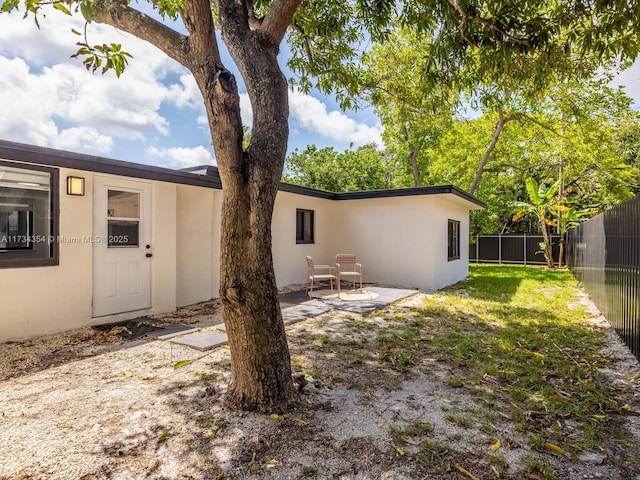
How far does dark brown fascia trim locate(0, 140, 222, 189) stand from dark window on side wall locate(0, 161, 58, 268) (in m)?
0.22

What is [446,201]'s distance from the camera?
11.2m

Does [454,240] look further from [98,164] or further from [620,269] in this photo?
[98,164]

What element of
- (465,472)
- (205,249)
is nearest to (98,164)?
(205,249)

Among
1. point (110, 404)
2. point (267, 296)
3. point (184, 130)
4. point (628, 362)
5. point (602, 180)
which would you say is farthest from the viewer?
point (184, 130)

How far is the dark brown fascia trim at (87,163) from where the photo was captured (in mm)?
4840

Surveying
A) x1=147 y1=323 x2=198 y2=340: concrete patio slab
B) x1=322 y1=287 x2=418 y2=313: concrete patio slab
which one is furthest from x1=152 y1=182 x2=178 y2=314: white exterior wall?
x1=322 y1=287 x2=418 y2=313: concrete patio slab

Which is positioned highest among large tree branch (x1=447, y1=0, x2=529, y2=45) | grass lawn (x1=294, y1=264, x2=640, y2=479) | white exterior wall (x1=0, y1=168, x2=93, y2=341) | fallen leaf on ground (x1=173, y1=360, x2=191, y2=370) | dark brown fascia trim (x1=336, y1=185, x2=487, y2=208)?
large tree branch (x1=447, y1=0, x2=529, y2=45)

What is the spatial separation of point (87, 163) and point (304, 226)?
262 inches

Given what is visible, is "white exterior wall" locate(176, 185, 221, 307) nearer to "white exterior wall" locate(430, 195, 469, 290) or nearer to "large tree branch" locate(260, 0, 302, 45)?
"large tree branch" locate(260, 0, 302, 45)

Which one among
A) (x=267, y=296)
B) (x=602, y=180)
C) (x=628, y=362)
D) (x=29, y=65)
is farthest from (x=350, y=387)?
(x=602, y=180)

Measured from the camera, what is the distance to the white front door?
603cm

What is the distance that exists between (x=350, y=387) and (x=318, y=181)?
752 inches

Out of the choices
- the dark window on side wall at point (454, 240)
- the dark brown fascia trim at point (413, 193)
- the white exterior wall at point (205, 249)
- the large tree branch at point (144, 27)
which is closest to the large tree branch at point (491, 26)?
the large tree branch at point (144, 27)

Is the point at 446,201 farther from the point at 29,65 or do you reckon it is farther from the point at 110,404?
the point at 29,65
